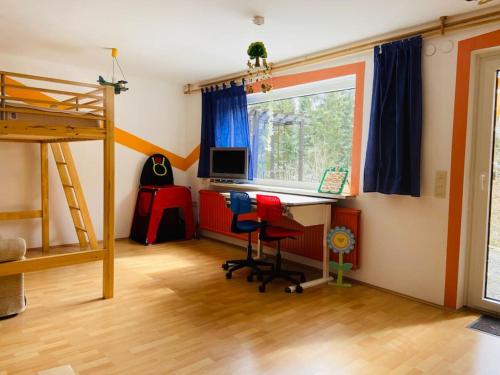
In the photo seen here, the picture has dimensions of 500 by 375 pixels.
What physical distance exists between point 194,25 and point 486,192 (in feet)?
9.00

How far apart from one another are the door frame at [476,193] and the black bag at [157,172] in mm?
3999

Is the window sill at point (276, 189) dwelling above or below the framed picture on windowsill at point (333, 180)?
below

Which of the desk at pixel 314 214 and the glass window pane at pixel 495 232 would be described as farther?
the desk at pixel 314 214

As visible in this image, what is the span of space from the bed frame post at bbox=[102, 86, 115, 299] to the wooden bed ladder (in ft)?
5.39

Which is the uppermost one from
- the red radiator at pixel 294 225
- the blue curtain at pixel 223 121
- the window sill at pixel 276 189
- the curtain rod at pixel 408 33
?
the curtain rod at pixel 408 33

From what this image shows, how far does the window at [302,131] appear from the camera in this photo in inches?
156

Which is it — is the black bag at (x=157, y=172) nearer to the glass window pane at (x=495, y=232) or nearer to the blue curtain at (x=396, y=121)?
Answer: the blue curtain at (x=396, y=121)

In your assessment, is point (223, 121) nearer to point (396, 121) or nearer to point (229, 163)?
point (229, 163)

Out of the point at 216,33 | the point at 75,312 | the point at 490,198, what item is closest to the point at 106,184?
the point at 75,312

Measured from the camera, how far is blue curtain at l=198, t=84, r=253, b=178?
488cm

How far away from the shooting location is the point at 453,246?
2980 mm

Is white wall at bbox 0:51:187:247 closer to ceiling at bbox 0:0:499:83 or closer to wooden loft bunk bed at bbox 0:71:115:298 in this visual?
ceiling at bbox 0:0:499:83

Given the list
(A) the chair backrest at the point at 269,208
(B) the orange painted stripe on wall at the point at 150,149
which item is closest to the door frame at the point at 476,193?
(A) the chair backrest at the point at 269,208

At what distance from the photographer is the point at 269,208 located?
10.8ft
